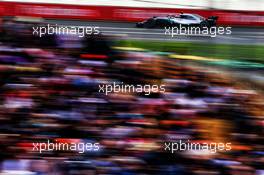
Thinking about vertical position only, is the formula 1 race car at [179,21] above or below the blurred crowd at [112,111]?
above

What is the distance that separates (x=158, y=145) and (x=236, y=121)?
74 centimetres

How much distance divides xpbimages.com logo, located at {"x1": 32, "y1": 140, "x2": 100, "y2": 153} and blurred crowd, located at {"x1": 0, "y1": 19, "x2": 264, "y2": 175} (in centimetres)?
4

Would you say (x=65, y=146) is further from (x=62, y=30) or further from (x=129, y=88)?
(x=62, y=30)

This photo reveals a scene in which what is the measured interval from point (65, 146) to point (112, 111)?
20.8 inches

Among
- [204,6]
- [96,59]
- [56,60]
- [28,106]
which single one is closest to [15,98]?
[28,106]

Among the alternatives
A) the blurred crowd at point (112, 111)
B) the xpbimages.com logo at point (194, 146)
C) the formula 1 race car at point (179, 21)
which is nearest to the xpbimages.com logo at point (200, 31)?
the formula 1 race car at point (179, 21)

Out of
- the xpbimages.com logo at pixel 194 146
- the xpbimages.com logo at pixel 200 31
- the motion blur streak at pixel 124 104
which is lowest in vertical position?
the xpbimages.com logo at pixel 194 146

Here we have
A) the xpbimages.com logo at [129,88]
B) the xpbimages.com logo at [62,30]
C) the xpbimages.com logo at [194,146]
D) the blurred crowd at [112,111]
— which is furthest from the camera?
the xpbimages.com logo at [62,30]

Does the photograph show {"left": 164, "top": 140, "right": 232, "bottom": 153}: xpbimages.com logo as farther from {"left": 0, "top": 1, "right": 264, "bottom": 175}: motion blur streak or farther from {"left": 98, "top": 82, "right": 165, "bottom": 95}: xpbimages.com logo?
{"left": 98, "top": 82, "right": 165, "bottom": 95}: xpbimages.com logo

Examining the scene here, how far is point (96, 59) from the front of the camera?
15.7 ft

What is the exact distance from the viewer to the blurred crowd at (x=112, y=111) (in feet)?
13.3

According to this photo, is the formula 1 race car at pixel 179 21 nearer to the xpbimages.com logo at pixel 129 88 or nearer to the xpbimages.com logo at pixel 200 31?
the xpbimages.com logo at pixel 200 31

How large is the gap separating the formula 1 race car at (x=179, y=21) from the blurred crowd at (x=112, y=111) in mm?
401

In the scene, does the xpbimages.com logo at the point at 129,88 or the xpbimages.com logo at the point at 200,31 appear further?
the xpbimages.com logo at the point at 200,31
